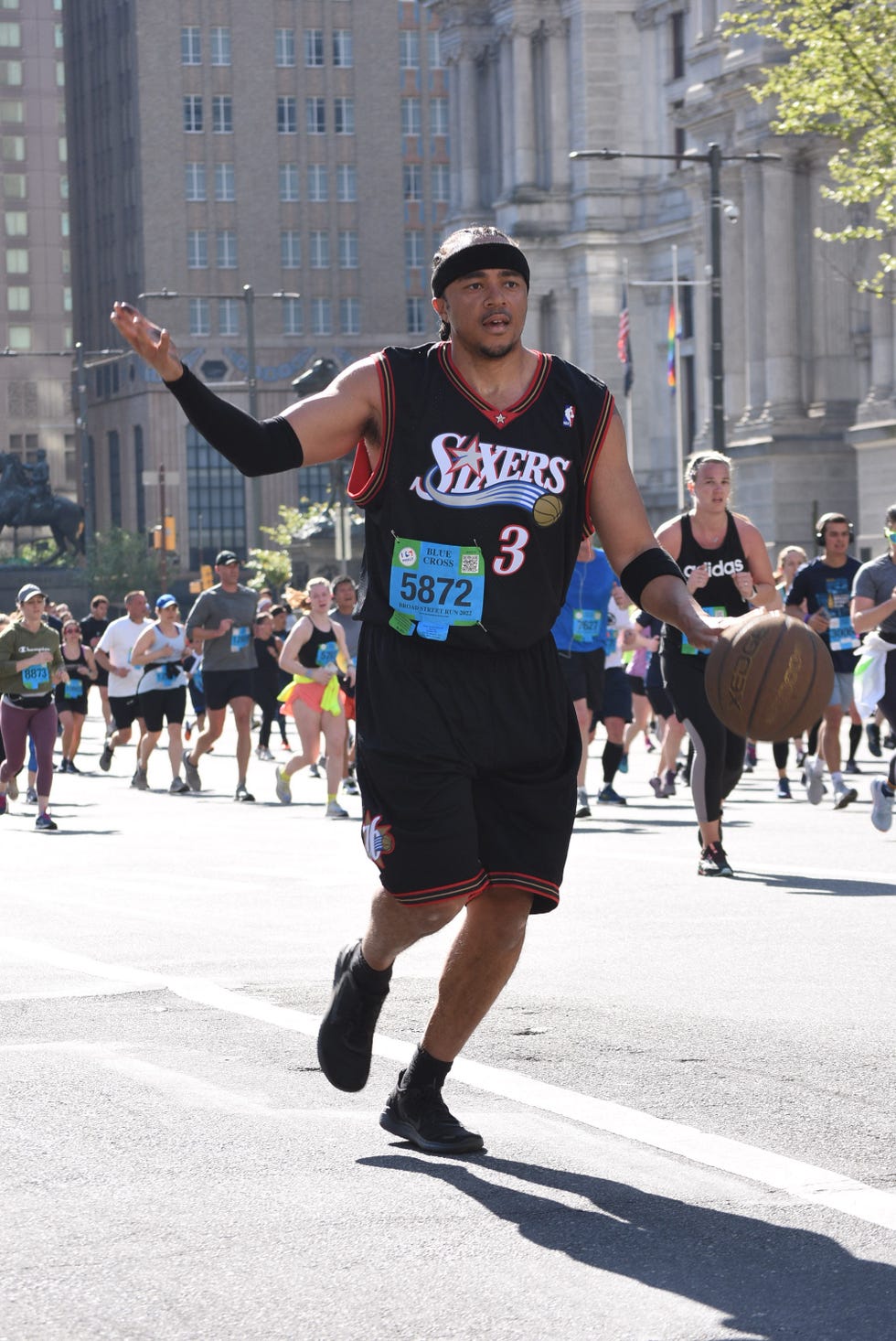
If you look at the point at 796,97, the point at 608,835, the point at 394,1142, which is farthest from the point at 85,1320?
the point at 796,97

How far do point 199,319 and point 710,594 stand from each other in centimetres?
11028

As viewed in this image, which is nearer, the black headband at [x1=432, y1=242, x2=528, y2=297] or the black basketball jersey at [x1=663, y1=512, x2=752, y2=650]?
the black headband at [x1=432, y1=242, x2=528, y2=297]

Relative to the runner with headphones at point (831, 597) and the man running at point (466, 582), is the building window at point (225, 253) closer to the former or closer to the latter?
the runner with headphones at point (831, 597)

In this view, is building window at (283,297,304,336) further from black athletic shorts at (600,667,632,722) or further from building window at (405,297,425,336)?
black athletic shorts at (600,667,632,722)

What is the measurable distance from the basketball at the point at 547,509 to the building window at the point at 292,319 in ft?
386

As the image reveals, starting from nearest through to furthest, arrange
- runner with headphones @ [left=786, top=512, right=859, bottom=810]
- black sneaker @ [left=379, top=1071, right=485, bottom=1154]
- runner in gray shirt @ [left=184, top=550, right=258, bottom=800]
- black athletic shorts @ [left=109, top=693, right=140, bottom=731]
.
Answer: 1. black sneaker @ [left=379, top=1071, right=485, bottom=1154]
2. runner with headphones @ [left=786, top=512, right=859, bottom=810]
3. runner in gray shirt @ [left=184, top=550, right=258, bottom=800]
4. black athletic shorts @ [left=109, top=693, right=140, bottom=731]

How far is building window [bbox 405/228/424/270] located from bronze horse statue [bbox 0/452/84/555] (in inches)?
1904

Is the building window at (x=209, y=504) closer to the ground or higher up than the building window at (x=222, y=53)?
closer to the ground

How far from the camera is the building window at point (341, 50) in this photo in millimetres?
125312

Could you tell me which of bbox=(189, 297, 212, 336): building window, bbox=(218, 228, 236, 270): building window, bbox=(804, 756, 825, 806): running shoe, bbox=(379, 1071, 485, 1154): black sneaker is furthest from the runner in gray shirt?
bbox=(218, 228, 236, 270): building window

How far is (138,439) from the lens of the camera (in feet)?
408

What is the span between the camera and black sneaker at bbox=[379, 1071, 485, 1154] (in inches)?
225

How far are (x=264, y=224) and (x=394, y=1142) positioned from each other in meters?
121

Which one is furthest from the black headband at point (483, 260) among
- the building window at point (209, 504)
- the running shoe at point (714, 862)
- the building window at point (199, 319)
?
the building window at point (209, 504)
